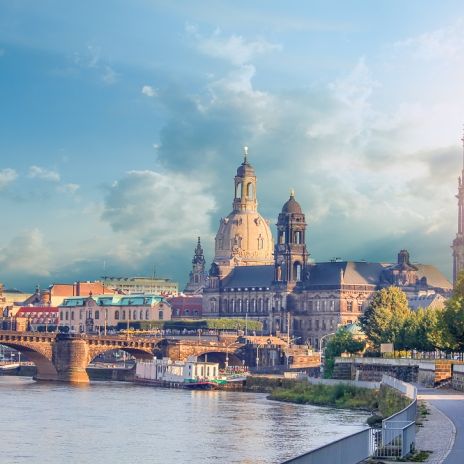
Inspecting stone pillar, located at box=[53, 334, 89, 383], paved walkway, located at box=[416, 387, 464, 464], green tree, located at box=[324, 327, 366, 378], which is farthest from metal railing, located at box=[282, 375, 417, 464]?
stone pillar, located at box=[53, 334, 89, 383]

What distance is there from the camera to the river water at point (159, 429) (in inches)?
1969

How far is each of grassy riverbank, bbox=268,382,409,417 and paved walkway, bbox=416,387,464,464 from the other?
3.54m

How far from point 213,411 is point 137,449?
26364mm

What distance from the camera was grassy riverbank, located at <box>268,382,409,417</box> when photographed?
58.7m

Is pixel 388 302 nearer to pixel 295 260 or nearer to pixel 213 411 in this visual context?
pixel 213 411

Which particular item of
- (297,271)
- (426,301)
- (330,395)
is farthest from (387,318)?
(297,271)

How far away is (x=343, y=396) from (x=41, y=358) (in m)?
61.7

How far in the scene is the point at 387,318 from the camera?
115062mm

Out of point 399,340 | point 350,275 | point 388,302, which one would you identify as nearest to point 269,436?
point 399,340

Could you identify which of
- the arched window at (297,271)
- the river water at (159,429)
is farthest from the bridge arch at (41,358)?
the arched window at (297,271)

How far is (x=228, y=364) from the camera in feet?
514

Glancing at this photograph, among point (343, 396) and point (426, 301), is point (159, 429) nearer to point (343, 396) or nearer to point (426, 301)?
point (343, 396)

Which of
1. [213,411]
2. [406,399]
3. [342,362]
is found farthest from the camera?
[342,362]

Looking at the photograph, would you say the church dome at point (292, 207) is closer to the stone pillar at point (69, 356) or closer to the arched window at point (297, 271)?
the arched window at point (297, 271)
